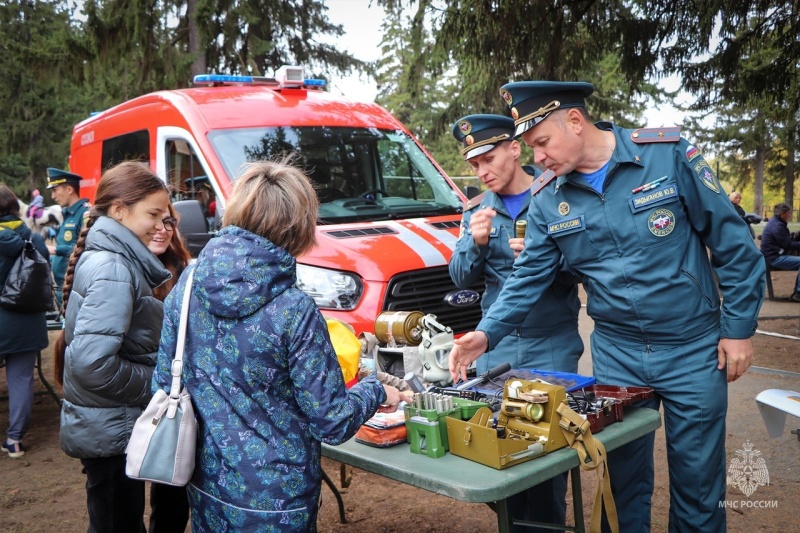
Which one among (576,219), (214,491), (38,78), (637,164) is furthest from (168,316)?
(38,78)

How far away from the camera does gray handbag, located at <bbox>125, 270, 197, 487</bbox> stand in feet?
6.86

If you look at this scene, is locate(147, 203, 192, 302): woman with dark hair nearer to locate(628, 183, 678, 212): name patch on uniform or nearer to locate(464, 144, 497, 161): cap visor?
locate(464, 144, 497, 161): cap visor

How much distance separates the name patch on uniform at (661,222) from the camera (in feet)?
8.79

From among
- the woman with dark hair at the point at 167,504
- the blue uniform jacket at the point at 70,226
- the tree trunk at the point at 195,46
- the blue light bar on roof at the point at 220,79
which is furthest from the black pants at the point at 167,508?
the tree trunk at the point at 195,46

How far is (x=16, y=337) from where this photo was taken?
17.4 ft

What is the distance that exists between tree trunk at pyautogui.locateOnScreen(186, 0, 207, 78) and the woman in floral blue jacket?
11.2m

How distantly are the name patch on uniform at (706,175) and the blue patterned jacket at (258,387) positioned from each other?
1480 millimetres

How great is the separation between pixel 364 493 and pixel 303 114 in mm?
3045

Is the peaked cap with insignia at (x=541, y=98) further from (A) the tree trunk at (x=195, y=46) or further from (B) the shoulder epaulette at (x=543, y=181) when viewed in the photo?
(A) the tree trunk at (x=195, y=46)

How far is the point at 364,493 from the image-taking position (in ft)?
15.4

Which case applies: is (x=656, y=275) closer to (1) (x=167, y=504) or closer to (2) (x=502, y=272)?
(2) (x=502, y=272)

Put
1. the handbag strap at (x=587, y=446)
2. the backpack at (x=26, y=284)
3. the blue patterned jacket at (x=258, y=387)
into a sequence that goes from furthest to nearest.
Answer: the backpack at (x=26, y=284)
the handbag strap at (x=587, y=446)
the blue patterned jacket at (x=258, y=387)

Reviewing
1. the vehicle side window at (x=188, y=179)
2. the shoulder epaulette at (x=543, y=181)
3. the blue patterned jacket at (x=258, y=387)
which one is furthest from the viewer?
the vehicle side window at (x=188, y=179)

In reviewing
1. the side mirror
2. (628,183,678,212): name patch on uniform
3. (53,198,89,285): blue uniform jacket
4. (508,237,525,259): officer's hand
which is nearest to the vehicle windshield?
the side mirror
